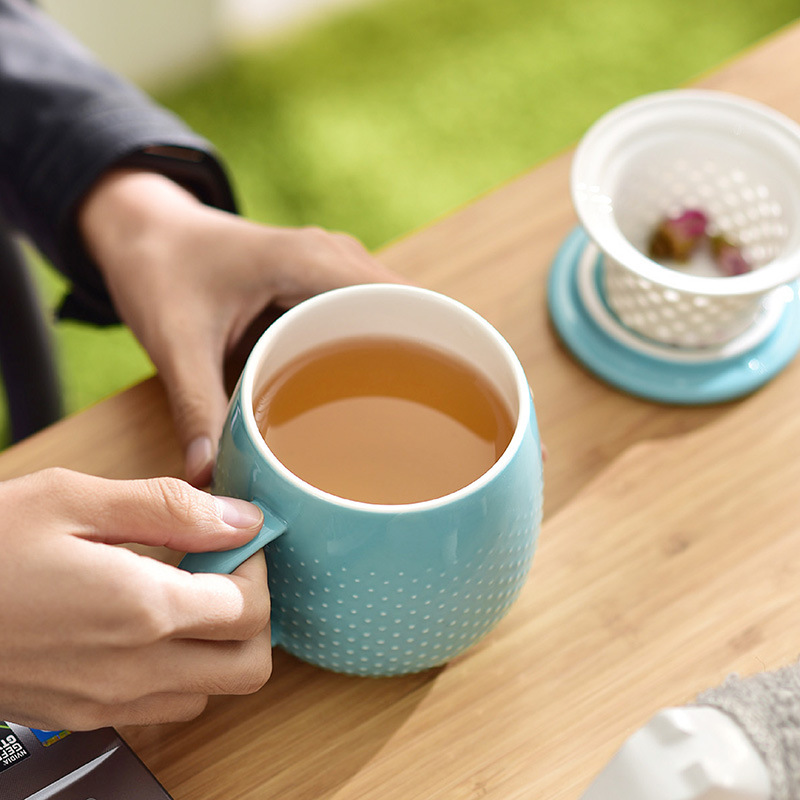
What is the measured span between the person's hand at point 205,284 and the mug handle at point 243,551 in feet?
0.46

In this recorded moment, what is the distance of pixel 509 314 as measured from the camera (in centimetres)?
71

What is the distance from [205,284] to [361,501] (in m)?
0.23

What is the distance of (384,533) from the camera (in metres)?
0.42

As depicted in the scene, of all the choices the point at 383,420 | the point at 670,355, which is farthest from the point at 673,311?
the point at 383,420

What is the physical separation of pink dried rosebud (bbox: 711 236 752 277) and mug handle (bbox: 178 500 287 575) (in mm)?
425

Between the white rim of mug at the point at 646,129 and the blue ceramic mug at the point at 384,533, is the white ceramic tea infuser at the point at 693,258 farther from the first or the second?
the blue ceramic mug at the point at 384,533

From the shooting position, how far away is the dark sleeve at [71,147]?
0.72 metres

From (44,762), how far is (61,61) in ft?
1.86

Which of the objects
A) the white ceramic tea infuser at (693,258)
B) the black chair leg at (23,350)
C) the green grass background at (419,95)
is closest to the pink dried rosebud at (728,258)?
the white ceramic tea infuser at (693,258)

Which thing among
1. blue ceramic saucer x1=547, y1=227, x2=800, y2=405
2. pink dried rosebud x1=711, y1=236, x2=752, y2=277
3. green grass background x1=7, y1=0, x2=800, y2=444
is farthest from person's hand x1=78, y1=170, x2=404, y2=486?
green grass background x1=7, y1=0, x2=800, y2=444

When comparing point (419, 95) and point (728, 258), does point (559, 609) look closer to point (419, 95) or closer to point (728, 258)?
point (728, 258)

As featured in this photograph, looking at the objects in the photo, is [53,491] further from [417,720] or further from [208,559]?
[417,720]

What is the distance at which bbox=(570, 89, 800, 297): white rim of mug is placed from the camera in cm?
60

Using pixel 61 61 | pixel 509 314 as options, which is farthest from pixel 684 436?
pixel 61 61
